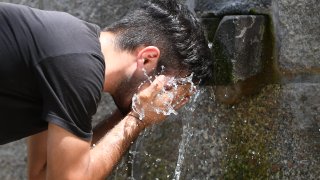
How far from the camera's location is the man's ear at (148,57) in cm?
161

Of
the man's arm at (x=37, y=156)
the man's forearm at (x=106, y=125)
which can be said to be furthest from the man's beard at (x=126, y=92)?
the man's arm at (x=37, y=156)

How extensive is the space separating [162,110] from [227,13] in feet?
1.69

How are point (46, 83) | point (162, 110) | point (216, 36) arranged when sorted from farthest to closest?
point (216, 36)
point (162, 110)
point (46, 83)

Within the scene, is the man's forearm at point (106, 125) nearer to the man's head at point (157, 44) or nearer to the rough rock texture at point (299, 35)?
the man's head at point (157, 44)

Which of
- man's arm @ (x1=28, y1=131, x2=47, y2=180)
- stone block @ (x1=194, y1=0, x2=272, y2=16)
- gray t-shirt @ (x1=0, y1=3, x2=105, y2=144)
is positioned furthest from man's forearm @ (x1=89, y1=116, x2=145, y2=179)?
stone block @ (x1=194, y1=0, x2=272, y2=16)

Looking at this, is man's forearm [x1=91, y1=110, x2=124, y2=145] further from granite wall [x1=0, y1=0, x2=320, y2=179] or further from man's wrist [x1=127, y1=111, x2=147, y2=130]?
granite wall [x1=0, y1=0, x2=320, y2=179]

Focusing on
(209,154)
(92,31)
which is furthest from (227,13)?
(92,31)

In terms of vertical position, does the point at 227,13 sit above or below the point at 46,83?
below

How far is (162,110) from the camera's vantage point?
167 centimetres

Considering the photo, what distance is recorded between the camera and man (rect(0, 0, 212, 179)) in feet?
4.65

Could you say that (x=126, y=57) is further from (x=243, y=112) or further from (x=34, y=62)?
(x=243, y=112)

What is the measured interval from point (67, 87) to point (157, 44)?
317 millimetres

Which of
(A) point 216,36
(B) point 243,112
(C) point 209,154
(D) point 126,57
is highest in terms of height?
(D) point 126,57

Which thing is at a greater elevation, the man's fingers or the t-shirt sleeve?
the t-shirt sleeve
